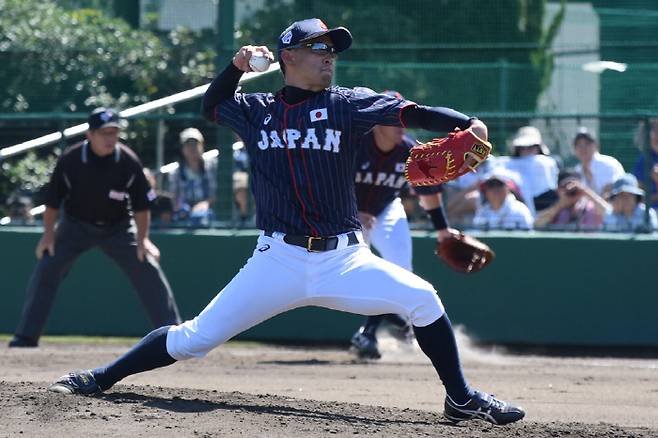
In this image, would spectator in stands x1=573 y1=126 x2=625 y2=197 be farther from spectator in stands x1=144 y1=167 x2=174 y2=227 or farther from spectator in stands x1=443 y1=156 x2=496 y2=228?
spectator in stands x1=144 y1=167 x2=174 y2=227

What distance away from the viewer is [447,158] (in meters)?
5.44

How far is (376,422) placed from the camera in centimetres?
573

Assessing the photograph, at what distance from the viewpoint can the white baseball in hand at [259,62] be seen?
5809 mm

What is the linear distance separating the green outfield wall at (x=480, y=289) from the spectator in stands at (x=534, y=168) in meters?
0.40

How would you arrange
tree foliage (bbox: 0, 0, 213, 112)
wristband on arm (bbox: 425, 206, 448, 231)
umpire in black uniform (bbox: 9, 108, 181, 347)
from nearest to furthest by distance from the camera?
wristband on arm (bbox: 425, 206, 448, 231), umpire in black uniform (bbox: 9, 108, 181, 347), tree foliage (bbox: 0, 0, 213, 112)

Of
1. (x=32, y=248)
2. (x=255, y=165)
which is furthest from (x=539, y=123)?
(x=255, y=165)

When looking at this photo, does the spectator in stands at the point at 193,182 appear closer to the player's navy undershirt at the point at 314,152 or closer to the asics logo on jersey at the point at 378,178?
the asics logo on jersey at the point at 378,178

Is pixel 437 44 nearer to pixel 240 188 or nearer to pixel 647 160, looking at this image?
pixel 240 188

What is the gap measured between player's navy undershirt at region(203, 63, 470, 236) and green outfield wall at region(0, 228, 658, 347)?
514 centimetres

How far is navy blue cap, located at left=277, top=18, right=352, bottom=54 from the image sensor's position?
5.62 m

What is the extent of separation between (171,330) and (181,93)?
6.63 m

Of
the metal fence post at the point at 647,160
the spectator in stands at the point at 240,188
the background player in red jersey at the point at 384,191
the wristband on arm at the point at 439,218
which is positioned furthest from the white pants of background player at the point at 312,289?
the spectator in stands at the point at 240,188

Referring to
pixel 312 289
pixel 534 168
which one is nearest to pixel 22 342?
pixel 534 168

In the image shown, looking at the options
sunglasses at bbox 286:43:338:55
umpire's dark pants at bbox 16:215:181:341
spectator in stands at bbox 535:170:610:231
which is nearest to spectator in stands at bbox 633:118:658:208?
spectator in stands at bbox 535:170:610:231
